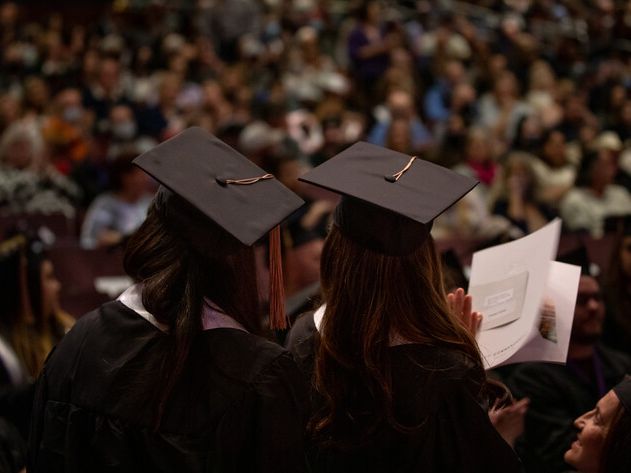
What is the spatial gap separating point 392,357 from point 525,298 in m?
0.61

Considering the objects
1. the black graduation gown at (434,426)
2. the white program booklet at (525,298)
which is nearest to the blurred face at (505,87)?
the white program booklet at (525,298)

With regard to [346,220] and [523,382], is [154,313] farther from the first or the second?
[523,382]

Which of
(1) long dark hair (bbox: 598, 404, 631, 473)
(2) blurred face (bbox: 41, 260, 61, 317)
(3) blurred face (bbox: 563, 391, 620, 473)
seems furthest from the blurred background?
(1) long dark hair (bbox: 598, 404, 631, 473)

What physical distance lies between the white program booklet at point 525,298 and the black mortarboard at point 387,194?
0.41 metres

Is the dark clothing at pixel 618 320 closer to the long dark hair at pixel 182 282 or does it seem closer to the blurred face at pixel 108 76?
the long dark hair at pixel 182 282

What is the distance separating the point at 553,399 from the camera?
3443mm

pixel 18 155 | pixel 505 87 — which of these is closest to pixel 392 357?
pixel 18 155

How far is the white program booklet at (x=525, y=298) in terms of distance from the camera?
2488 mm

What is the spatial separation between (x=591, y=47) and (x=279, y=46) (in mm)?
5001

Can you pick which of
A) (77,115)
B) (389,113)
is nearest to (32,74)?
(77,115)

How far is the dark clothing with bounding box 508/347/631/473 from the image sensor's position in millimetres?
3314

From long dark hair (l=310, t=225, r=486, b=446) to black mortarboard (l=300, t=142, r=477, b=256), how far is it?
38mm

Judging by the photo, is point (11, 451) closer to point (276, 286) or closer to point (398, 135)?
point (276, 286)

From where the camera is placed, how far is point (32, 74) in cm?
1120
